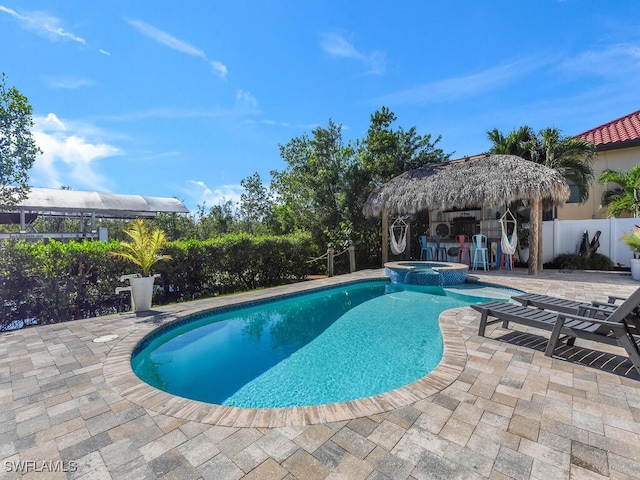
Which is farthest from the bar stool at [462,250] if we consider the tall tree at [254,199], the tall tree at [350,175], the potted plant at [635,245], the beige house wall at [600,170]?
the tall tree at [254,199]

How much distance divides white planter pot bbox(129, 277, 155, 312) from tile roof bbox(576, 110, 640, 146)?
17338 millimetres

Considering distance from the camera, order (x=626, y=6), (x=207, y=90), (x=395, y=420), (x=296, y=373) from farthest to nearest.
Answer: (x=207, y=90), (x=626, y=6), (x=296, y=373), (x=395, y=420)

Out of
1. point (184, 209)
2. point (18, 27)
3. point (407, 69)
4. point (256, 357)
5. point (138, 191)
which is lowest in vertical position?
point (256, 357)

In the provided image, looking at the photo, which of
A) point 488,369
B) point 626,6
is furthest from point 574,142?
point 488,369

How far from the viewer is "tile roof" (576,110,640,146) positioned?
12656mm

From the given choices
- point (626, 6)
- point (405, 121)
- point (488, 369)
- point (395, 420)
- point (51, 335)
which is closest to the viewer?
point (395, 420)

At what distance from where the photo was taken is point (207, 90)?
1002cm

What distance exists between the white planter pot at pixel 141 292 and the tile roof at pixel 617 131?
17338 millimetres

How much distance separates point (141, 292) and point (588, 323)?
6831 mm

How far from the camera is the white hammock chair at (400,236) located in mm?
11898

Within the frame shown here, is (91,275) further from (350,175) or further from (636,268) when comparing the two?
(636,268)

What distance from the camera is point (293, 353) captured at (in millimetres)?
4555

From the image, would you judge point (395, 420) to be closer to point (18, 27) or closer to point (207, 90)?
point (18, 27)

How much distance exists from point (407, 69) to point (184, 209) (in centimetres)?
1270
